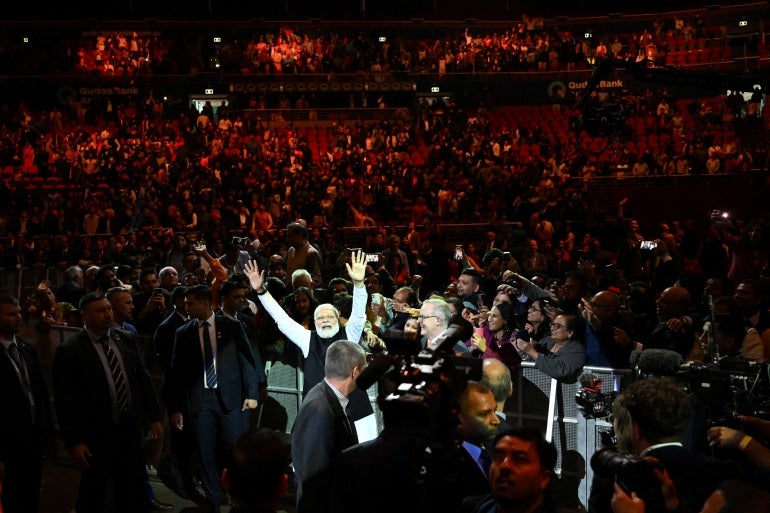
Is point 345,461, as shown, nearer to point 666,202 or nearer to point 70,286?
point 70,286

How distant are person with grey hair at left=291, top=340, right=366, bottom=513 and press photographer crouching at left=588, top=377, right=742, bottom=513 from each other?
5.02 feet

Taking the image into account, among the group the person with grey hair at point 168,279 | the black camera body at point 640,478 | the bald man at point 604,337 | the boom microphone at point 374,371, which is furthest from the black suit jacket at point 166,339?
the black camera body at point 640,478

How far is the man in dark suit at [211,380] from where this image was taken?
20.7ft

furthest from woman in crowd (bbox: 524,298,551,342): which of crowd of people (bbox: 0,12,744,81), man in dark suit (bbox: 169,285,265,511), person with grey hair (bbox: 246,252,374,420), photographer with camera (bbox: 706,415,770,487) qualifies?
crowd of people (bbox: 0,12,744,81)

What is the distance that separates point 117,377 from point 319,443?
2.23 m

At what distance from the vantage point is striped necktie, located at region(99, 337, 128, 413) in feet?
Answer: 19.3

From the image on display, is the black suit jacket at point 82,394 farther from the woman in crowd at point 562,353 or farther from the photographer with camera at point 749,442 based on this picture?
the photographer with camera at point 749,442

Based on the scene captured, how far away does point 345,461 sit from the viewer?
3.59 meters

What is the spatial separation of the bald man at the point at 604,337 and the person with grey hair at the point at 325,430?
92.5 inches

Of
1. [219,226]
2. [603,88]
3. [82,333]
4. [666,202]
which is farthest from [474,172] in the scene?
[82,333]

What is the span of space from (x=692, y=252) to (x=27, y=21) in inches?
963

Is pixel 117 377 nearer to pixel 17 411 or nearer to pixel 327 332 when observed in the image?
pixel 17 411

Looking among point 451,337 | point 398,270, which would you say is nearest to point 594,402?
point 451,337

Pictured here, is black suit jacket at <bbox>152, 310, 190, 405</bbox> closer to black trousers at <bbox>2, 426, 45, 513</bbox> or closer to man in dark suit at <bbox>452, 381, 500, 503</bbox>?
black trousers at <bbox>2, 426, 45, 513</bbox>
